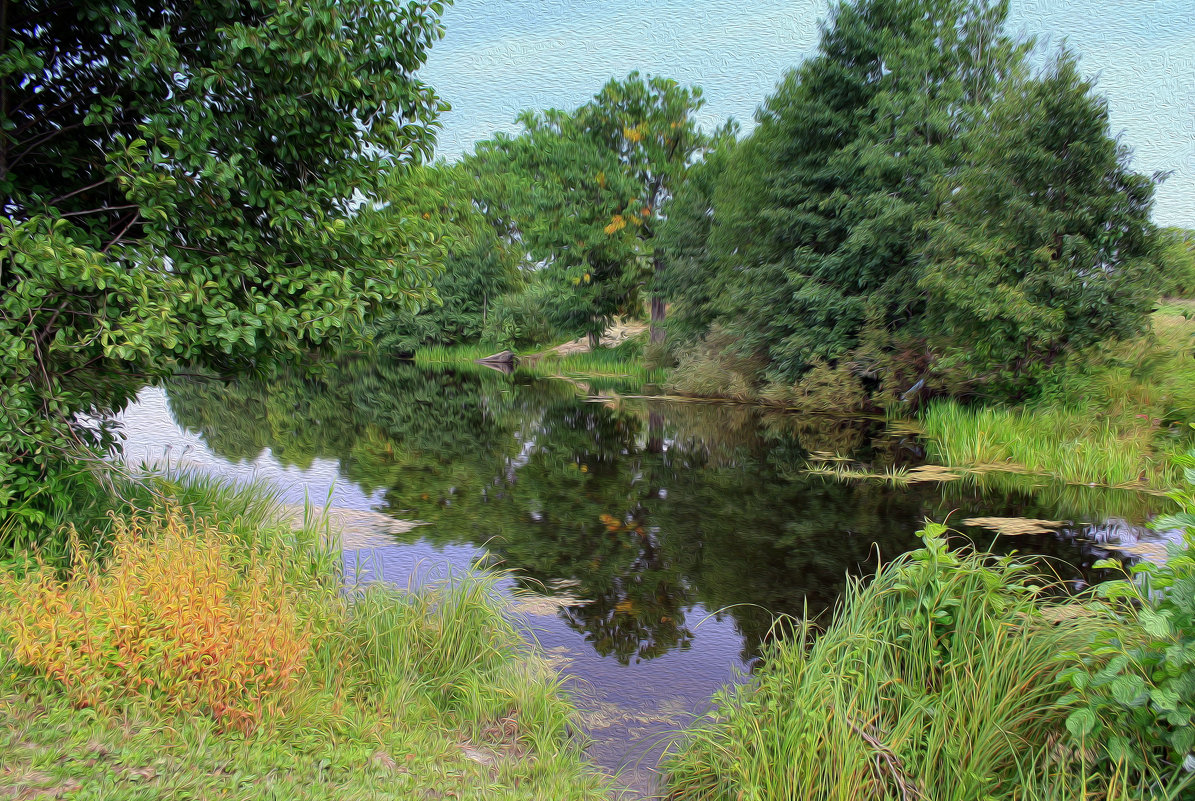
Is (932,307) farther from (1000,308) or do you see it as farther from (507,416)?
(507,416)

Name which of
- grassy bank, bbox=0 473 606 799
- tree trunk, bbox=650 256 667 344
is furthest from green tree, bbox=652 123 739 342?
grassy bank, bbox=0 473 606 799

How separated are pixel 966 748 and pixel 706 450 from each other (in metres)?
13.0

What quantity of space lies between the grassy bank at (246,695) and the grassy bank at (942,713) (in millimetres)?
1114

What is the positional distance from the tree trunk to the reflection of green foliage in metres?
16.5

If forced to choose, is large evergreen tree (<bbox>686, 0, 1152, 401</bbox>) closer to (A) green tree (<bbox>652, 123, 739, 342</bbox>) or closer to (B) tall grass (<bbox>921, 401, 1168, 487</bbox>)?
(B) tall grass (<bbox>921, 401, 1168, 487</bbox>)

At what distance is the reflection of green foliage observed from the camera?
25.0 feet

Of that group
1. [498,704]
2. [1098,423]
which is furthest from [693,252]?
[498,704]

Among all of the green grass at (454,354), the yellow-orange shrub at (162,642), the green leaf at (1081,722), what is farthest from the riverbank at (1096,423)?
the green grass at (454,354)

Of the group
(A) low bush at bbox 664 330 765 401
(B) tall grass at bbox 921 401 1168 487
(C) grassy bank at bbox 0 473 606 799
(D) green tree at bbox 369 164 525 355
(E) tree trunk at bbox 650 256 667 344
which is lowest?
(C) grassy bank at bbox 0 473 606 799

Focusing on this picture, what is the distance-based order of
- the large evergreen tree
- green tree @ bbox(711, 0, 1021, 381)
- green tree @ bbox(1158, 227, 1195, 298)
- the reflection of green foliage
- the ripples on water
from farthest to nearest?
green tree @ bbox(711, 0, 1021, 381), the large evergreen tree, green tree @ bbox(1158, 227, 1195, 298), the reflection of green foliage, the ripples on water

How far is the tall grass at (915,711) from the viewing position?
146 inches

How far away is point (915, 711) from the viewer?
12.9 ft

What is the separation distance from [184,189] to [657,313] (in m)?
37.3

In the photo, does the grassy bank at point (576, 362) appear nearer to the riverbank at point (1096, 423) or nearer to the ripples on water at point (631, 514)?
the ripples on water at point (631, 514)
